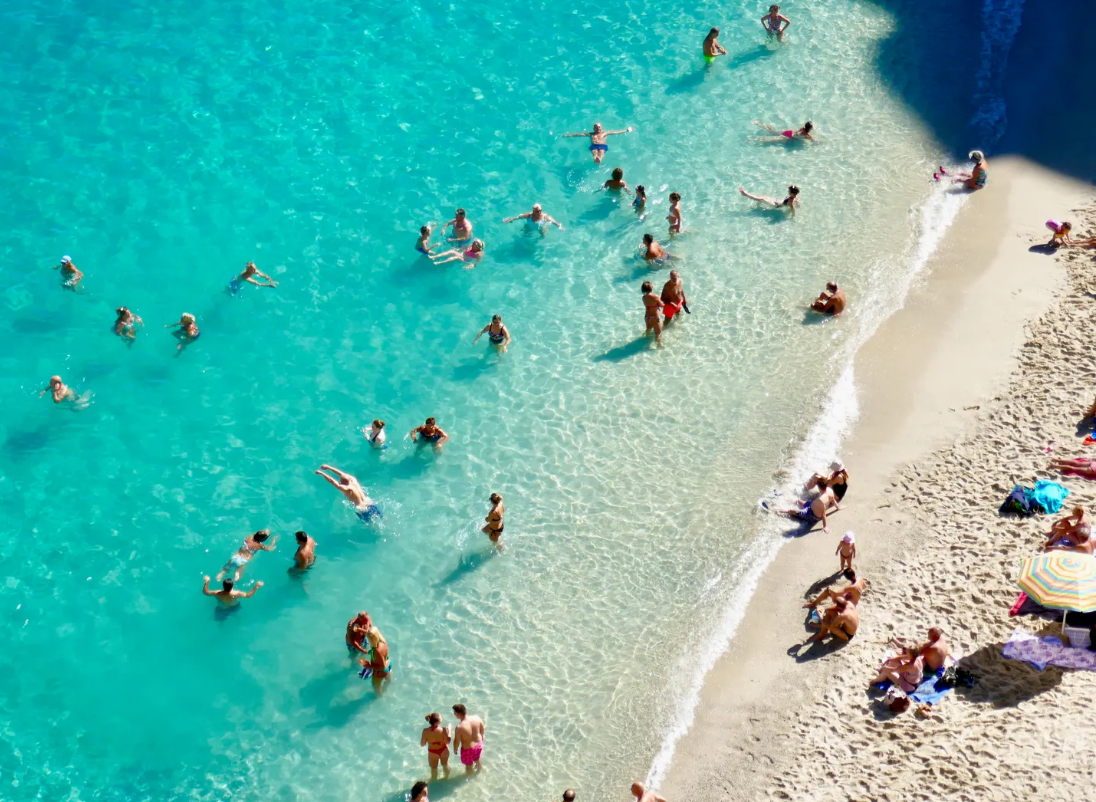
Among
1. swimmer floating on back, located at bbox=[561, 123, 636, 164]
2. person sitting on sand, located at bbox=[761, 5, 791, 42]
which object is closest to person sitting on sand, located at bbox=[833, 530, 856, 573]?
swimmer floating on back, located at bbox=[561, 123, 636, 164]

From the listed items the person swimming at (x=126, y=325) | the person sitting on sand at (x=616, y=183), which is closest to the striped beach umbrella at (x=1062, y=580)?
the person sitting on sand at (x=616, y=183)

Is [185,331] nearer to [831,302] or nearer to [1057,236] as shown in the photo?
[831,302]

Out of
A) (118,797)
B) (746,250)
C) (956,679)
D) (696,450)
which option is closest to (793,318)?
(746,250)

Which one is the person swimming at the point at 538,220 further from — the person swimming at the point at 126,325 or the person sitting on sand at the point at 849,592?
the person sitting on sand at the point at 849,592

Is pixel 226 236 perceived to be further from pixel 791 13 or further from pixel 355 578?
pixel 791 13

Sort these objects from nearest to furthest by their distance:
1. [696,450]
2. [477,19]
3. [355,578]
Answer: [355,578] → [696,450] → [477,19]

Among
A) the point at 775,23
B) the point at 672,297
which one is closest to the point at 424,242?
the point at 672,297
